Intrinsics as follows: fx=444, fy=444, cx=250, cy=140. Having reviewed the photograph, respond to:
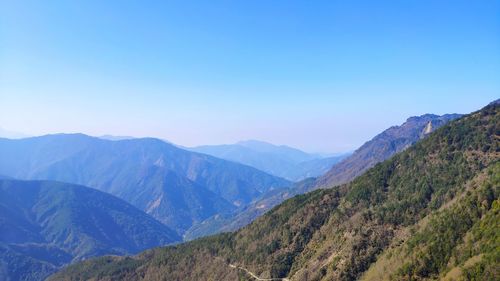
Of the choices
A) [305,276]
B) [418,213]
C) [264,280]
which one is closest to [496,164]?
[418,213]

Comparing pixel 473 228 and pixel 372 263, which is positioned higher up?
pixel 473 228

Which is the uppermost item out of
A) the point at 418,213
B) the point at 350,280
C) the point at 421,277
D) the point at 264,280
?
the point at 418,213

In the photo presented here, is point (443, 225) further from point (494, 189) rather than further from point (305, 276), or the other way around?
point (305, 276)

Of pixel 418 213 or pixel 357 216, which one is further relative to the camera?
pixel 357 216

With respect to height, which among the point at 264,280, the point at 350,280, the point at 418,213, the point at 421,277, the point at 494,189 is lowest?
the point at 264,280

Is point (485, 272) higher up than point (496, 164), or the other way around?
point (496, 164)

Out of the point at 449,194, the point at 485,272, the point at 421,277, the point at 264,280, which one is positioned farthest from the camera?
the point at 264,280

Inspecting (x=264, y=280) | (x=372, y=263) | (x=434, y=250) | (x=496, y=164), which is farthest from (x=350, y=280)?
(x=496, y=164)

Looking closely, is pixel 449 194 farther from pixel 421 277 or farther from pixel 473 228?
pixel 421 277

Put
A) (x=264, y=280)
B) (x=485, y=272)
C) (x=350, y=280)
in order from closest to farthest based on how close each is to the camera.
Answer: (x=485, y=272) < (x=350, y=280) < (x=264, y=280)
